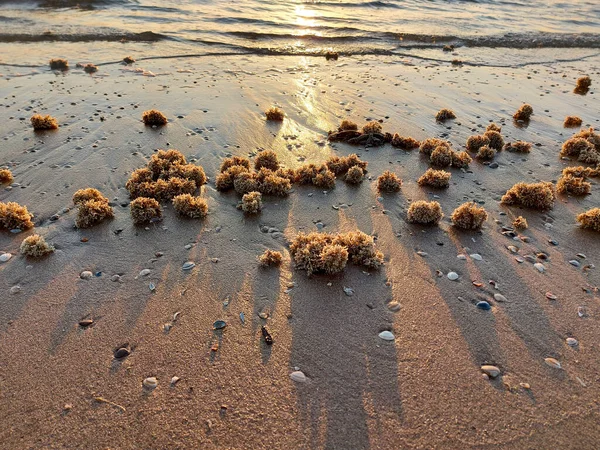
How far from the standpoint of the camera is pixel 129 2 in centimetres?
2325

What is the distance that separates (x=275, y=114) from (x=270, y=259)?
5606 mm

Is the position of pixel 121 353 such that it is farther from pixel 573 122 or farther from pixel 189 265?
pixel 573 122

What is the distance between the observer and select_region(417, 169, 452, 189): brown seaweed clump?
275 inches

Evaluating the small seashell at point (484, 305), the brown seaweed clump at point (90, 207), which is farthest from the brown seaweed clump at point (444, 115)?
the brown seaweed clump at point (90, 207)

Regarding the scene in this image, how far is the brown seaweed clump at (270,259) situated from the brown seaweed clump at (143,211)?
2.07 metres

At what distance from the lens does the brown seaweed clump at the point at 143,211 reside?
228 inches

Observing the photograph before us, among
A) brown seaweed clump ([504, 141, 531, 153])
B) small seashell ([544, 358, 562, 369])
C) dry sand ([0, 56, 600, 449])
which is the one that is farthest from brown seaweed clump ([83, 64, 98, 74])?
small seashell ([544, 358, 562, 369])

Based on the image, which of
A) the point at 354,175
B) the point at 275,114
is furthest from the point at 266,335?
the point at 275,114

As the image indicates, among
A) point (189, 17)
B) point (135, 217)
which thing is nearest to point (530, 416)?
point (135, 217)

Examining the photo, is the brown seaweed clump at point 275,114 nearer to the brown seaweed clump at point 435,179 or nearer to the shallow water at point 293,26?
the brown seaweed clump at point 435,179

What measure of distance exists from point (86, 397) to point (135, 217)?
2989mm

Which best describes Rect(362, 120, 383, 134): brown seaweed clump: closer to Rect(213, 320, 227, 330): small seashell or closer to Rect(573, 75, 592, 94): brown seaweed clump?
Rect(213, 320, 227, 330): small seashell

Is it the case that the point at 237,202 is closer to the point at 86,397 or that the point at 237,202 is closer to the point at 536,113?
the point at 86,397

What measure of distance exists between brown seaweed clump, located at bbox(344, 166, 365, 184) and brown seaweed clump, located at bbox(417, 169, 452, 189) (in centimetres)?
117
